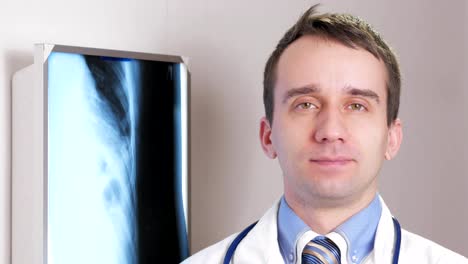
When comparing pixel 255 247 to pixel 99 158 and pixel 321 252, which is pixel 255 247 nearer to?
pixel 321 252

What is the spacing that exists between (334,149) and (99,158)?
0.49 m

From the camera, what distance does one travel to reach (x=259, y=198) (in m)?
1.79

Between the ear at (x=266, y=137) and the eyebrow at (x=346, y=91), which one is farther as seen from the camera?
the ear at (x=266, y=137)

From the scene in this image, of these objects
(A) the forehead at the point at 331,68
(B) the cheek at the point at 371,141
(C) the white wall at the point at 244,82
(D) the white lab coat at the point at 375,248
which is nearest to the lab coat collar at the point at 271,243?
(D) the white lab coat at the point at 375,248

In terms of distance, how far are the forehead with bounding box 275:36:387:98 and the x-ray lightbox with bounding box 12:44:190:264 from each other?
1.16 feet

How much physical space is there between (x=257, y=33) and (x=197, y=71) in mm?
195

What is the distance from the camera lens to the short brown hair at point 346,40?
1212mm

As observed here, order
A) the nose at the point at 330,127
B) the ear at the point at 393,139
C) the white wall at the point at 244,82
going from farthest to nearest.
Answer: the white wall at the point at 244,82 < the ear at the point at 393,139 < the nose at the point at 330,127

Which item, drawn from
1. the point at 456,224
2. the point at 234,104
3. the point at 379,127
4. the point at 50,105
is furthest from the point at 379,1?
the point at 50,105

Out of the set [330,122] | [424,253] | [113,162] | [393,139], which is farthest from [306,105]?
[113,162]

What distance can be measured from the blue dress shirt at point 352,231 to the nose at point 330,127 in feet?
0.48

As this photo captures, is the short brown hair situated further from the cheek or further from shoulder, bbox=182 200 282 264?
shoulder, bbox=182 200 282 264

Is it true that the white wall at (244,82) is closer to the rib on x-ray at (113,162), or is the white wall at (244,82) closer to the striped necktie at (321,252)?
the rib on x-ray at (113,162)

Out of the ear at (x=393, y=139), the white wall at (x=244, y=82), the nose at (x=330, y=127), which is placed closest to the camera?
the nose at (x=330, y=127)
